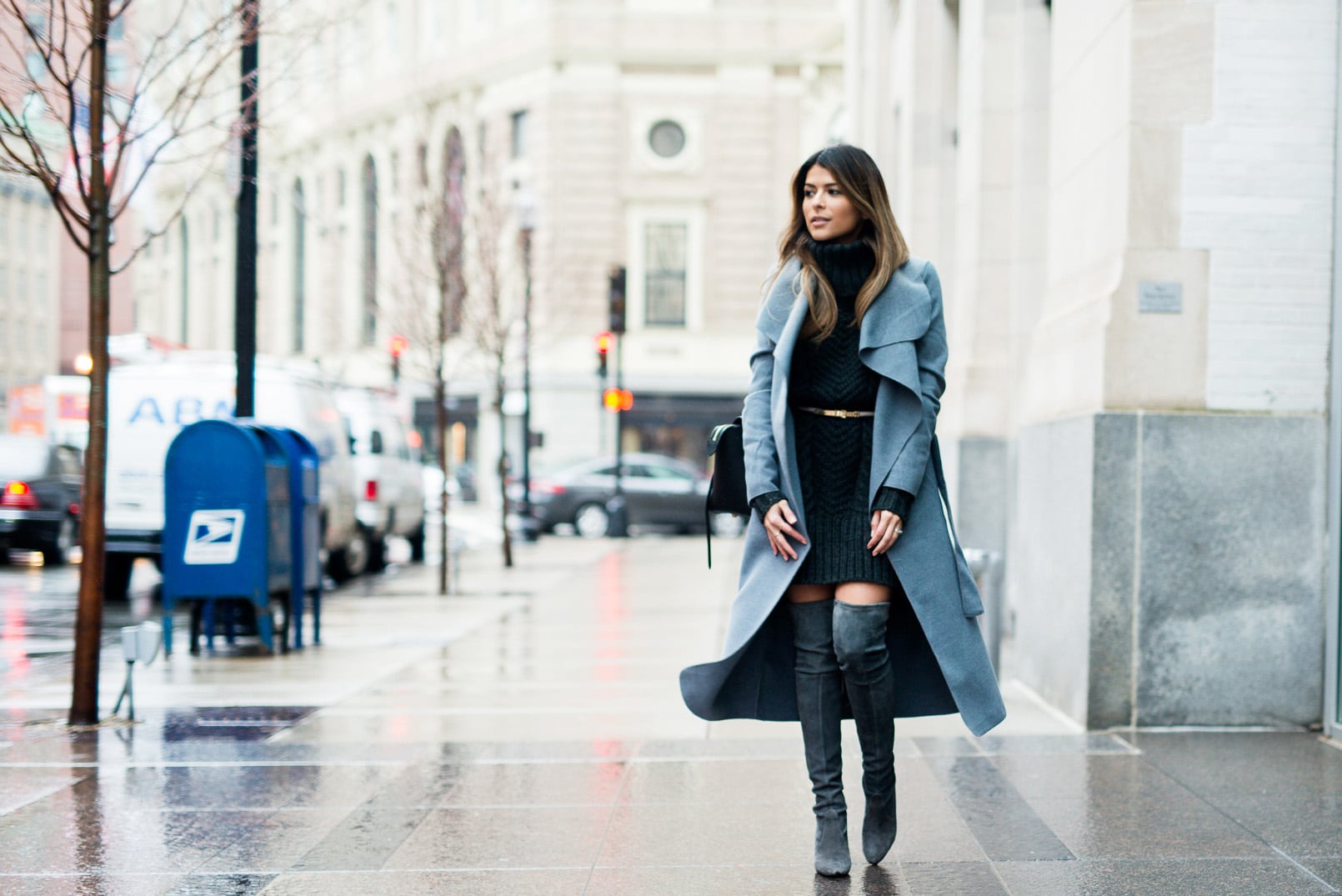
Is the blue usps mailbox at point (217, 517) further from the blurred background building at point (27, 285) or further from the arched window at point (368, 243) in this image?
the blurred background building at point (27, 285)

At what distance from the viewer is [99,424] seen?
712 cm

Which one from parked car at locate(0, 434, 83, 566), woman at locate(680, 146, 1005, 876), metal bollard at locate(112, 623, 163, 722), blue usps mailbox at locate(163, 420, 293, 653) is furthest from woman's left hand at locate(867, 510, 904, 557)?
parked car at locate(0, 434, 83, 566)

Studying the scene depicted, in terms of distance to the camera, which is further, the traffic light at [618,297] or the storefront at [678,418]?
the storefront at [678,418]

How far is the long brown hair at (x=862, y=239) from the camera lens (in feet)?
14.5

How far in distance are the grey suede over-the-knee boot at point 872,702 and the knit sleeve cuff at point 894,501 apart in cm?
28

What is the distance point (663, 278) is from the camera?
43812 mm

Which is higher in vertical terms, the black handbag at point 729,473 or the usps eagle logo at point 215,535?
the black handbag at point 729,473

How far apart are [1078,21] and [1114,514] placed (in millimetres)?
2445

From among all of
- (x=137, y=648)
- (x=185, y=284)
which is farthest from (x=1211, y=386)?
(x=185, y=284)

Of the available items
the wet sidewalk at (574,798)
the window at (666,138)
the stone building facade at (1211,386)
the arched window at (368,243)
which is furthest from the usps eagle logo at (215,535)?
the arched window at (368,243)

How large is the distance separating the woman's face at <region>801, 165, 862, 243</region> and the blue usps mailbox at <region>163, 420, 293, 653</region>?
5.91 metres

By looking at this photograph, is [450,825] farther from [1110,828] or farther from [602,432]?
[602,432]

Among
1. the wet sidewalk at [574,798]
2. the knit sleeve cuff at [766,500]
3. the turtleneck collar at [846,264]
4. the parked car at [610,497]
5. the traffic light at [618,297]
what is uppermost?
the traffic light at [618,297]

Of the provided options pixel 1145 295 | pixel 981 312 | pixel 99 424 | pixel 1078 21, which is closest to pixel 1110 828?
pixel 1145 295
